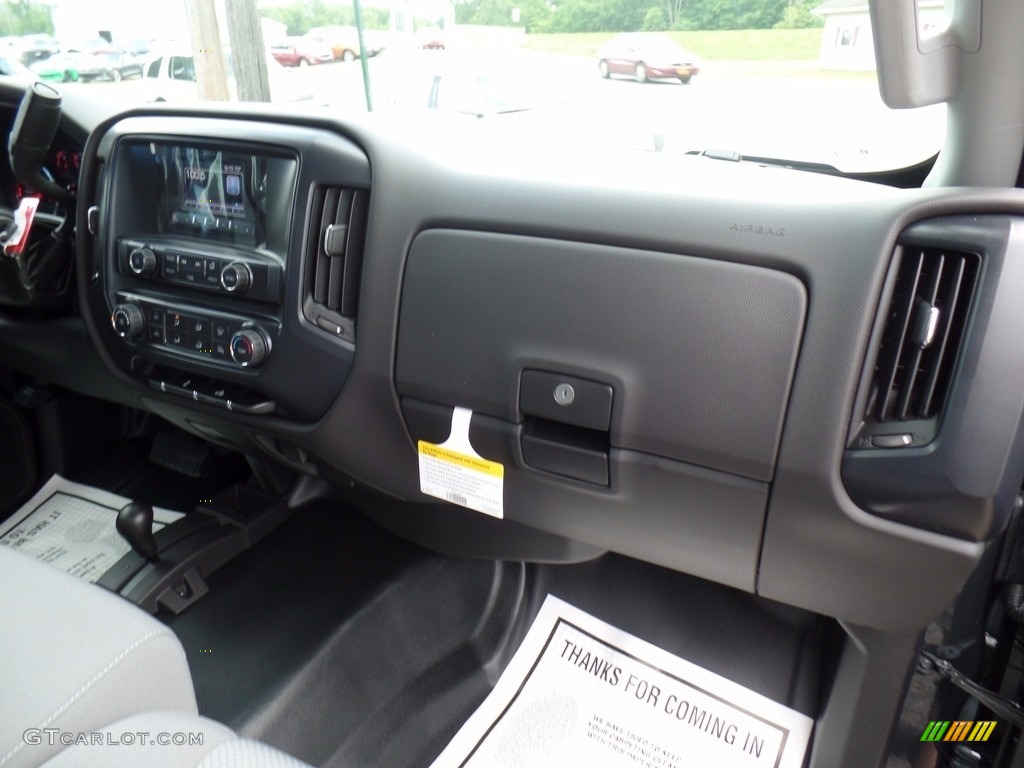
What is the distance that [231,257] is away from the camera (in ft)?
3.56

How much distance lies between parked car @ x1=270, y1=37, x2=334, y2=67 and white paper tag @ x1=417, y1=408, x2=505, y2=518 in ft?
Result: 6.93

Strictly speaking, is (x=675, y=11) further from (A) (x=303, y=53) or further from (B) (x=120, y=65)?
(B) (x=120, y=65)

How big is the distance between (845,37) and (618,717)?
1.02 meters

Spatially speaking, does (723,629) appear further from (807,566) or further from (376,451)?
(376,451)

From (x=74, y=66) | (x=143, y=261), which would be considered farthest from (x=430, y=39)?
(x=74, y=66)

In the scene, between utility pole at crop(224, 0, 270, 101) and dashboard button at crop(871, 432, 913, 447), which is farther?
utility pole at crop(224, 0, 270, 101)

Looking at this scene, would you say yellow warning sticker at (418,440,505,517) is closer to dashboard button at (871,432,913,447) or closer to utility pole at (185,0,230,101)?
dashboard button at (871,432,913,447)

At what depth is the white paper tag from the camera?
979 mm

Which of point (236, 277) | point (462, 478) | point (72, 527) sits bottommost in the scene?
point (72, 527)

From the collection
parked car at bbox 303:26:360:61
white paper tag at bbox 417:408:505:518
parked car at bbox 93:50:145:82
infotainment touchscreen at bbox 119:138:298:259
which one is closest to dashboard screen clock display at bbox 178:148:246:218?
infotainment touchscreen at bbox 119:138:298:259

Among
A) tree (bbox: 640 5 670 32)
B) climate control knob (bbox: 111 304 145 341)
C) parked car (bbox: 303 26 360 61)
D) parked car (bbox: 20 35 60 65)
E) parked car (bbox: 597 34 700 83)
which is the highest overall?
tree (bbox: 640 5 670 32)

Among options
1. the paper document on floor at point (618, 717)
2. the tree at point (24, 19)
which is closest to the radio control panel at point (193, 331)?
the paper document on floor at point (618, 717)

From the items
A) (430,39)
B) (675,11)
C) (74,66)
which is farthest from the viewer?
(74,66)

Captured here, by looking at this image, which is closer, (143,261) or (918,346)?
(918,346)
